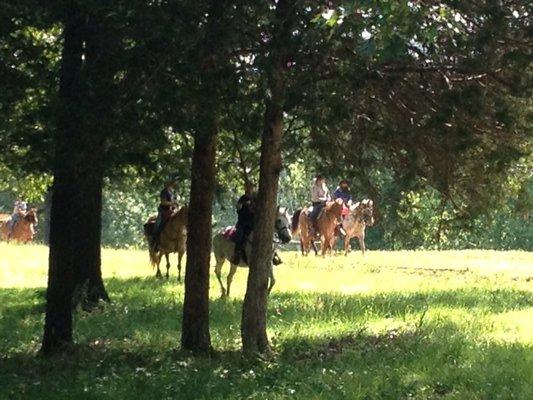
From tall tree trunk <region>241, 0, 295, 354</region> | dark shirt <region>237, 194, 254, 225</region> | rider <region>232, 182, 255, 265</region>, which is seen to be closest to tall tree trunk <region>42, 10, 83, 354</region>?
tall tree trunk <region>241, 0, 295, 354</region>

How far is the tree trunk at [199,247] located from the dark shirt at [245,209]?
3241mm

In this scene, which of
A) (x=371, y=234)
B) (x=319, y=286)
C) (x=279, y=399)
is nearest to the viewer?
(x=279, y=399)

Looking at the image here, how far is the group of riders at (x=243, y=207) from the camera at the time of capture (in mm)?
15005

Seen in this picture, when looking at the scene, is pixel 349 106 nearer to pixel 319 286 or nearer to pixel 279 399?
pixel 279 399

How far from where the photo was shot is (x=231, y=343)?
1355 cm

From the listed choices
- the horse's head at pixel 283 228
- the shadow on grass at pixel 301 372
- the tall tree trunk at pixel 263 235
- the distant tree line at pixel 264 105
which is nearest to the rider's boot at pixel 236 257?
the horse's head at pixel 283 228

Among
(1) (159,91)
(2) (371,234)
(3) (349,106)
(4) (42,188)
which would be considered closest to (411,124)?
(3) (349,106)

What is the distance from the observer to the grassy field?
984cm

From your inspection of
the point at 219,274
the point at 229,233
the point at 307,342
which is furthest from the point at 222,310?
the point at 307,342

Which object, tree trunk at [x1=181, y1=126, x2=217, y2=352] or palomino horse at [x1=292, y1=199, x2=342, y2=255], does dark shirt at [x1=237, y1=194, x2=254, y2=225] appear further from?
palomino horse at [x1=292, y1=199, x2=342, y2=255]

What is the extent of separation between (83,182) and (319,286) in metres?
8.80

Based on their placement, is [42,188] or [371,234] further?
[371,234]

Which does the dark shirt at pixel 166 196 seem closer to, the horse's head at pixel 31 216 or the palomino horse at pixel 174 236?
the palomino horse at pixel 174 236

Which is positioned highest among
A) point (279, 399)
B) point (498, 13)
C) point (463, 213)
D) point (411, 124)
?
point (498, 13)
